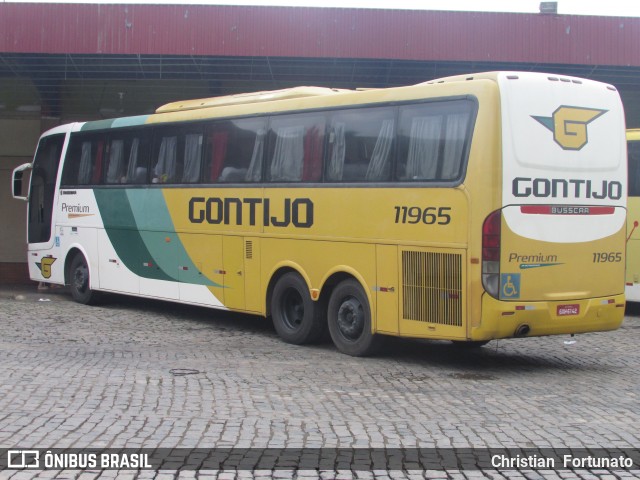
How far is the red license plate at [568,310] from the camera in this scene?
36.2 ft

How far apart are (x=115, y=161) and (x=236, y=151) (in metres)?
3.63

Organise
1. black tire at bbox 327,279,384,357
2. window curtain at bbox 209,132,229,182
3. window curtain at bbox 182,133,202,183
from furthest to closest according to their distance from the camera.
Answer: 1. window curtain at bbox 182,133,202,183
2. window curtain at bbox 209,132,229,182
3. black tire at bbox 327,279,384,357

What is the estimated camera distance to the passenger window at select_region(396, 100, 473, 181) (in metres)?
10.9

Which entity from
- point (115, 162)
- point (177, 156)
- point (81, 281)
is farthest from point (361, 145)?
point (81, 281)

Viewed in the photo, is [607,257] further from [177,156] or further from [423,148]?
[177,156]

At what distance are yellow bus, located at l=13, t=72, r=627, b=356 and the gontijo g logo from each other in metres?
0.02

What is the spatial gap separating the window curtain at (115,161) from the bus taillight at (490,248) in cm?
826

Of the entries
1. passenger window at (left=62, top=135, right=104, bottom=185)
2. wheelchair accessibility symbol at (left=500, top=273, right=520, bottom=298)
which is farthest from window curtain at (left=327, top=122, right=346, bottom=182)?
passenger window at (left=62, top=135, right=104, bottom=185)

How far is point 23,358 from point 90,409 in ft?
10.8

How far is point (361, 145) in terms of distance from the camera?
12.3 meters

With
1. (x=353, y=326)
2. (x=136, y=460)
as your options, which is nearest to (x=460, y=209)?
(x=353, y=326)

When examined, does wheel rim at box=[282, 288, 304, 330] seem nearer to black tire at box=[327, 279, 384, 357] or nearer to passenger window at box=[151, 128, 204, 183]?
black tire at box=[327, 279, 384, 357]

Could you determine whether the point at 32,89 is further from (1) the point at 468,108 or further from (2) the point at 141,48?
(1) the point at 468,108

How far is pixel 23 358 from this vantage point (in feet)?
37.5
